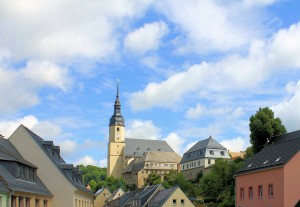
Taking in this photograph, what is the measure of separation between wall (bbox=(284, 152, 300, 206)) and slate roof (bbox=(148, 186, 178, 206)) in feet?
105

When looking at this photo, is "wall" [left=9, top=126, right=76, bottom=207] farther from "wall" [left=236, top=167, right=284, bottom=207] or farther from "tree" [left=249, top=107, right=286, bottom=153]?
"tree" [left=249, top=107, right=286, bottom=153]

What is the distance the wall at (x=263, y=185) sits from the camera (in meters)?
47.5

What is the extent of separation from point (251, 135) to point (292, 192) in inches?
1399

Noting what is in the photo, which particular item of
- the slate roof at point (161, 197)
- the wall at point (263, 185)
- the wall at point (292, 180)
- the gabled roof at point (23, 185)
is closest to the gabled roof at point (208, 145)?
the slate roof at point (161, 197)

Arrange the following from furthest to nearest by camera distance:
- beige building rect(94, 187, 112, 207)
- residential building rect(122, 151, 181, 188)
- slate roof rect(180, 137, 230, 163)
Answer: residential building rect(122, 151, 181, 188) → slate roof rect(180, 137, 230, 163) → beige building rect(94, 187, 112, 207)

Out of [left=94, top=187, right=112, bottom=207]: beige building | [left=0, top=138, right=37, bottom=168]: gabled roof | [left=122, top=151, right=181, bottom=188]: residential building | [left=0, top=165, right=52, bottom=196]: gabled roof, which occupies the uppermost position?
[left=122, top=151, right=181, bottom=188]: residential building

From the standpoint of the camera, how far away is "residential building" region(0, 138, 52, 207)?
33797 mm

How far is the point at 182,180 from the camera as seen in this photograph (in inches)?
4747

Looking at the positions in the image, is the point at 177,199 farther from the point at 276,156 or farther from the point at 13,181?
the point at 13,181

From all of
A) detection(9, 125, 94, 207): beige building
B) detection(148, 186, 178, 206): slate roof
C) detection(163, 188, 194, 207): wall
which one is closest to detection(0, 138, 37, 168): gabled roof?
detection(9, 125, 94, 207): beige building

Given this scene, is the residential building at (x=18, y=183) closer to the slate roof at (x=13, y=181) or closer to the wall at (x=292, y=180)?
the slate roof at (x=13, y=181)

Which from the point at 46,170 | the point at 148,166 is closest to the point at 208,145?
the point at 148,166

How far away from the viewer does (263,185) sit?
5056 centimetres

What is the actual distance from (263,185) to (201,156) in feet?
321
